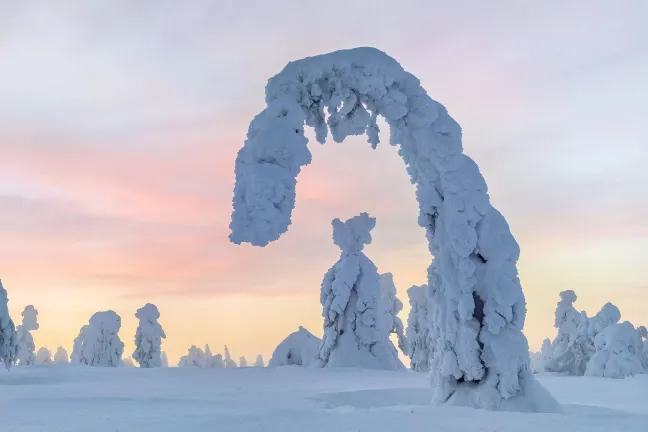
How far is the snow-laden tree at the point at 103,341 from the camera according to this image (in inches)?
1592

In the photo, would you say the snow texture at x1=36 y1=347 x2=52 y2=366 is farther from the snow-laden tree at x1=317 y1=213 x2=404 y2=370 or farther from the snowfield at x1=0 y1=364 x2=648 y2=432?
the snowfield at x1=0 y1=364 x2=648 y2=432

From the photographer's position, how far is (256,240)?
1006cm

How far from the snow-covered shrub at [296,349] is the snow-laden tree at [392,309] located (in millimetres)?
11303

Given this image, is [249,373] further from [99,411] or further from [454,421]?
[454,421]

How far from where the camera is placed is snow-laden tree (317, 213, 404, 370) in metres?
25.6

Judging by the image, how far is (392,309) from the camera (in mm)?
40906

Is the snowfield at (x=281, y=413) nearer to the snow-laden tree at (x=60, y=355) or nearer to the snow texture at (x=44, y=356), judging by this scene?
the snow texture at (x=44, y=356)

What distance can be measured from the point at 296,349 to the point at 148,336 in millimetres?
20213

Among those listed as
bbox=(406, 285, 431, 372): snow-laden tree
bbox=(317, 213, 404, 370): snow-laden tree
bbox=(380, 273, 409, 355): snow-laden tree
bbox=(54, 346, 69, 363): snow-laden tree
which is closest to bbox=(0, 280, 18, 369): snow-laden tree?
bbox=(317, 213, 404, 370): snow-laden tree

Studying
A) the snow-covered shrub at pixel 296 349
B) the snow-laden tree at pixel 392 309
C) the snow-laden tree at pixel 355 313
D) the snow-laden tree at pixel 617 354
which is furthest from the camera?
the snow-laden tree at pixel 392 309

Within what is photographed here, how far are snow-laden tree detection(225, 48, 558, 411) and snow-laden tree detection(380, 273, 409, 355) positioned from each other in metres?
27.4

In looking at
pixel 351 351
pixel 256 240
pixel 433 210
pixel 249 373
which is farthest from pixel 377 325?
pixel 256 240

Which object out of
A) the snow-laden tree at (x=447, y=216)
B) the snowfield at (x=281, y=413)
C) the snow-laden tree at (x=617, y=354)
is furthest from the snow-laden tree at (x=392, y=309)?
the snow-laden tree at (x=447, y=216)

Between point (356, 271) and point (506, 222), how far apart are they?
1434cm
